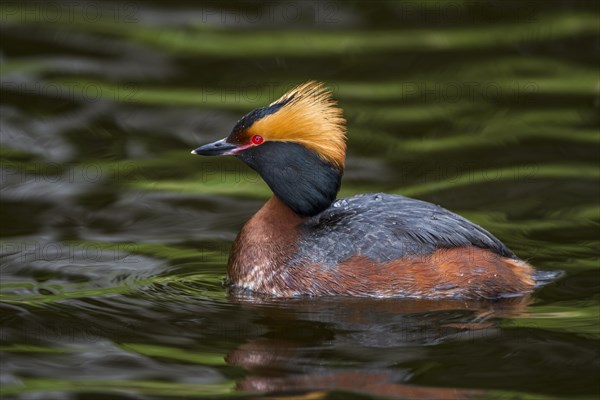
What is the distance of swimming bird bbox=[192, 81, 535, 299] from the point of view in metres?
8.71

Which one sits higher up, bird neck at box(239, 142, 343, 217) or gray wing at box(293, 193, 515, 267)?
bird neck at box(239, 142, 343, 217)

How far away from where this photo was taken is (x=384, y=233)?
28.8 feet

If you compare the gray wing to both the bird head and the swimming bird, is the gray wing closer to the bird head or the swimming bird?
the swimming bird

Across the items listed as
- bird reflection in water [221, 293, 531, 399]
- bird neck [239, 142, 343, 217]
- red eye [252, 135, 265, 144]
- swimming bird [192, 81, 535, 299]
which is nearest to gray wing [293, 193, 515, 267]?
swimming bird [192, 81, 535, 299]

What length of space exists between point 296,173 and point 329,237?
0.53 meters

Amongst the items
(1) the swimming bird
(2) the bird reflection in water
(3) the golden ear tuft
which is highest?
(3) the golden ear tuft

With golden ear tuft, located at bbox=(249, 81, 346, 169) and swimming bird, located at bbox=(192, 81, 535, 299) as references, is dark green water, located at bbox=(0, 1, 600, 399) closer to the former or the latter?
swimming bird, located at bbox=(192, 81, 535, 299)

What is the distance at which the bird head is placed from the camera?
28.8 ft

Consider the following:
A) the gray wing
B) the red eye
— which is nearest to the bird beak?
the red eye

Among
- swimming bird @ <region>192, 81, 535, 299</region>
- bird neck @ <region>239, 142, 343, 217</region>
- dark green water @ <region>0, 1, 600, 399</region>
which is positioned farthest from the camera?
bird neck @ <region>239, 142, 343, 217</region>

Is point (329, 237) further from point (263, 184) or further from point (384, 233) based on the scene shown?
point (263, 184)

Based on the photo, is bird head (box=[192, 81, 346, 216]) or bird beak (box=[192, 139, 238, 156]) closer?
bird head (box=[192, 81, 346, 216])

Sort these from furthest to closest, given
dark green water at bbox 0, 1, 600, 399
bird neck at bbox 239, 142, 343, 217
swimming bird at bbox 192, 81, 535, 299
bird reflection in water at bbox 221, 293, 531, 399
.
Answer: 1. bird neck at bbox 239, 142, 343, 217
2. swimming bird at bbox 192, 81, 535, 299
3. dark green water at bbox 0, 1, 600, 399
4. bird reflection in water at bbox 221, 293, 531, 399

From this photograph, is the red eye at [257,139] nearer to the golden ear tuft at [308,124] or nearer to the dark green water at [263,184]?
the golden ear tuft at [308,124]
